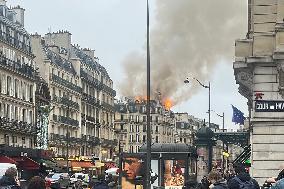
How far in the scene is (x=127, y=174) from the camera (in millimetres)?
23266

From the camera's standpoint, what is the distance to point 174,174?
78.2 feet

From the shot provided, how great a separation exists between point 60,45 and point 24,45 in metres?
23.7

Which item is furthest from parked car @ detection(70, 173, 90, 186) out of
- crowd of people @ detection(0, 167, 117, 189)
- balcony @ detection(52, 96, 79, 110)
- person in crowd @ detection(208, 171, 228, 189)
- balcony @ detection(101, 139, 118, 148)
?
balcony @ detection(101, 139, 118, 148)

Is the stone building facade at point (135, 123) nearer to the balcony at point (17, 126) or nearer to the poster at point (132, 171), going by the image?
the balcony at point (17, 126)

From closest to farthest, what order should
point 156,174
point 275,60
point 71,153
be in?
point 275,60 → point 156,174 → point 71,153

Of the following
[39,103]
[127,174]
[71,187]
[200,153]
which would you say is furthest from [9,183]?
[39,103]

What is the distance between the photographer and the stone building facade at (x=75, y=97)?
260 ft

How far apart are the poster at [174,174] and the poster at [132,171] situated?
0.94 m

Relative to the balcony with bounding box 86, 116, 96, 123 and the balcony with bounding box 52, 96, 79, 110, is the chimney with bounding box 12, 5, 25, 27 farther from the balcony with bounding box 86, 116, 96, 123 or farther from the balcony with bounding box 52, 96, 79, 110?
the balcony with bounding box 86, 116, 96, 123

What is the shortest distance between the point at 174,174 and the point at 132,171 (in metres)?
1.45

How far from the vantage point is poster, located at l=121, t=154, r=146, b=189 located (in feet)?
75.8

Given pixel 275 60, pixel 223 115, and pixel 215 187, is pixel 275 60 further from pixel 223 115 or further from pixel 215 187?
pixel 223 115

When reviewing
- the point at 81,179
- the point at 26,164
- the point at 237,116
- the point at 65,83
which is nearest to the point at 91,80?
the point at 65,83

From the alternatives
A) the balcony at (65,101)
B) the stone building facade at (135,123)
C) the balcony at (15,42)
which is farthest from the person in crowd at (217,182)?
the stone building facade at (135,123)
